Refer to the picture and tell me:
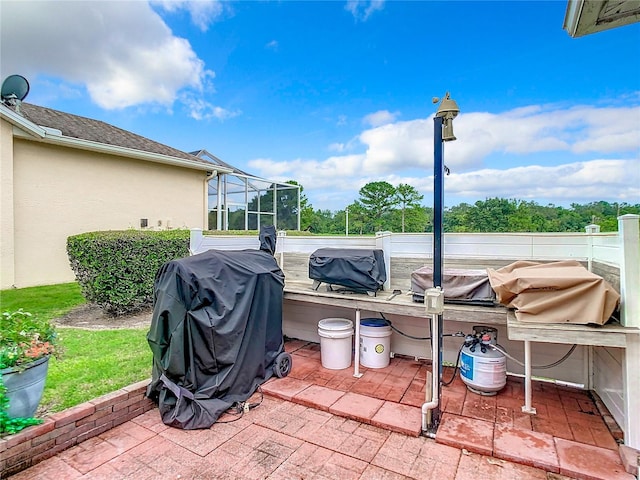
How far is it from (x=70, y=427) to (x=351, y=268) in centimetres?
263

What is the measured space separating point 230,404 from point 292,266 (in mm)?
2237

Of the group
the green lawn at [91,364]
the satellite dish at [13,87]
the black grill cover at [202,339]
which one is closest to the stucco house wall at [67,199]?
the satellite dish at [13,87]

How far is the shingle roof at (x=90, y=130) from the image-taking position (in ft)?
26.8

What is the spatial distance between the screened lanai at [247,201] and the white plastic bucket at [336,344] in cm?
846

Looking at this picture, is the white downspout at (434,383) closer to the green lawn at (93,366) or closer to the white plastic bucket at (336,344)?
the white plastic bucket at (336,344)

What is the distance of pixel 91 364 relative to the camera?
344 centimetres

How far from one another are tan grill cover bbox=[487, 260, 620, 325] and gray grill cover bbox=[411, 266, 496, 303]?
11.2 inches

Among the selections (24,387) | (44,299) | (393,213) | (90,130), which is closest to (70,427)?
(24,387)

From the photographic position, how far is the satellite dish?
7551 mm

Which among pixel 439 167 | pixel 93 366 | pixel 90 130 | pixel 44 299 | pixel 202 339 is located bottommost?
pixel 93 366

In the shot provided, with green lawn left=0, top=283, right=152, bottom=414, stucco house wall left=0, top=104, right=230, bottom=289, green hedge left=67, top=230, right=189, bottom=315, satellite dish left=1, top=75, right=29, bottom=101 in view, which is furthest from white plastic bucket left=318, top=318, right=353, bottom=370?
satellite dish left=1, top=75, right=29, bottom=101

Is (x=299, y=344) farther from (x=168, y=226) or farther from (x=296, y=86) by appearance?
(x=296, y=86)

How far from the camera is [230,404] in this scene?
2816 mm

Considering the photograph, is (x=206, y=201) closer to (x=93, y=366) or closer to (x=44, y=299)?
(x=44, y=299)
